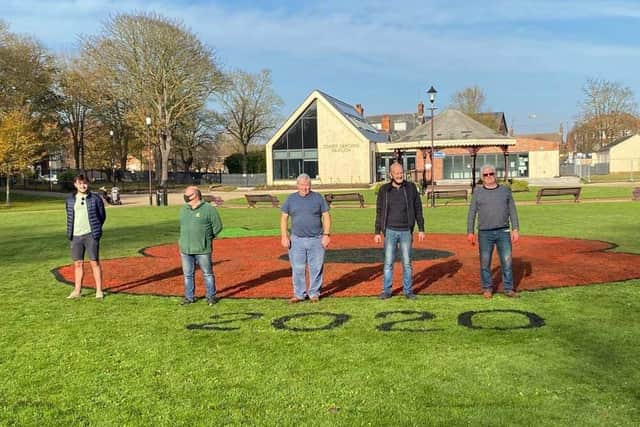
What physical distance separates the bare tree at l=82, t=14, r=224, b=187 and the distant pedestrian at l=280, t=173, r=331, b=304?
41.6 meters

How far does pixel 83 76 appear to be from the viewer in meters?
54.1

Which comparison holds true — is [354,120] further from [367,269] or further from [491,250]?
[491,250]

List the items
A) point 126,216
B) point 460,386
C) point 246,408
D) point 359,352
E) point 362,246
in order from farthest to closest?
point 126,216 < point 362,246 < point 359,352 < point 460,386 < point 246,408

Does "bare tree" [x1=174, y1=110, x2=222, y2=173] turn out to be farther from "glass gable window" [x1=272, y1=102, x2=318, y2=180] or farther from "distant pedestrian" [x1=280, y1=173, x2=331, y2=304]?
"distant pedestrian" [x1=280, y1=173, x2=331, y2=304]

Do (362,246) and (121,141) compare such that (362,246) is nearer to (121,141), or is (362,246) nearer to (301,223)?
(301,223)

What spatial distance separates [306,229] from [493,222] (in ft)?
8.33

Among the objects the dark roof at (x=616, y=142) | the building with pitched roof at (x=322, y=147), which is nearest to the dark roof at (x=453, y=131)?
the building with pitched roof at (x=322, y=147)

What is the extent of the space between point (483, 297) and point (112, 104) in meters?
52.3

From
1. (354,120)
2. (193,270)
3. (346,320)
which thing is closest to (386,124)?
(354,120)

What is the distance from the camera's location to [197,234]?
814 centimetres

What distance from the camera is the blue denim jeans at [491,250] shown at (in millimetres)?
8203

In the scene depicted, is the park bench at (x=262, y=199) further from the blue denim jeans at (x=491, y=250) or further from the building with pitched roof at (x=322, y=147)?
the building with pitched roof at (x=322, y=147)

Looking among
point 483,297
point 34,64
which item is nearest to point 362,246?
point 483,297

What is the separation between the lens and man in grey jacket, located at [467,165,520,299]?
8.14 m
